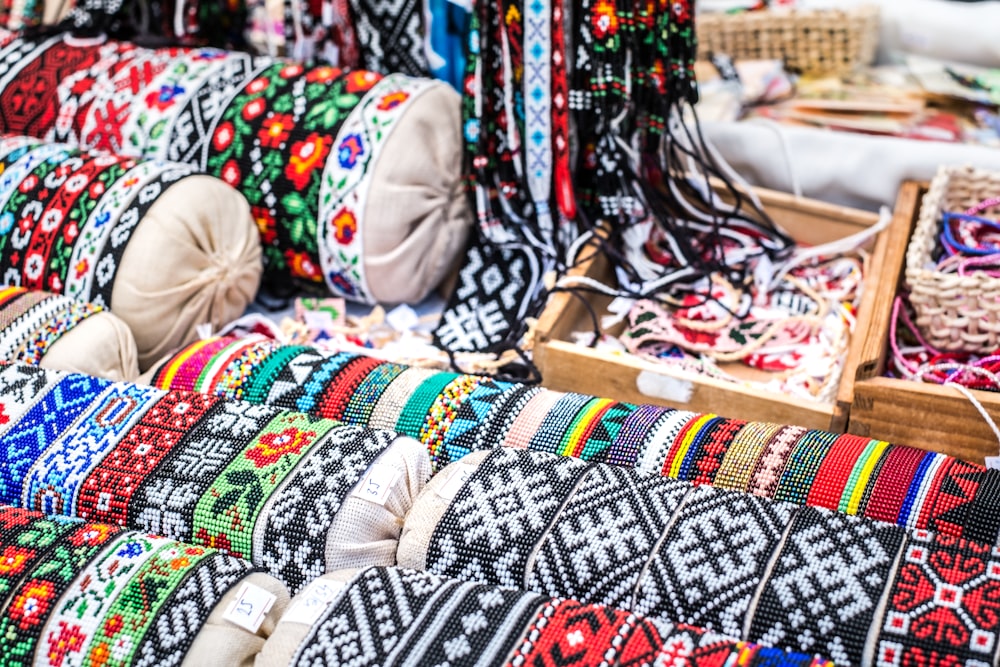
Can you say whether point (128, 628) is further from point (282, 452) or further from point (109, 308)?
point (109, 308)

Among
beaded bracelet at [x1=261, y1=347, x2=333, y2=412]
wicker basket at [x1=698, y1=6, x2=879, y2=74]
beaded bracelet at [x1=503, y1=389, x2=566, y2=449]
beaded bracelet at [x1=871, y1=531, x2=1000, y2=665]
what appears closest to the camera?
beaded bracelet at [x1=871, y1=531, x2=1000, y2=665]

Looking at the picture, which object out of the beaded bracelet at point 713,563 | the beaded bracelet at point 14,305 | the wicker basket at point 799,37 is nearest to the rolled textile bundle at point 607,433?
the beaded bracelet at point 713,563

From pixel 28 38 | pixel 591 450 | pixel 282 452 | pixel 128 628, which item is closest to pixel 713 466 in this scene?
pixel 591 450

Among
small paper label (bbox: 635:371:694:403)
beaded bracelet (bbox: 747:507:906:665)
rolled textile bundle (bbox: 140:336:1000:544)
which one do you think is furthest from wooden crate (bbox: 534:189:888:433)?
beaded bracelet (bbox: 747:507:906:665)

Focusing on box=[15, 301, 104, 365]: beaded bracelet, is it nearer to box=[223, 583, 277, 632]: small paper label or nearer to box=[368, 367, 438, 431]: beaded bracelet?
box=[368, 367, 438, 431]: beaded bracelet

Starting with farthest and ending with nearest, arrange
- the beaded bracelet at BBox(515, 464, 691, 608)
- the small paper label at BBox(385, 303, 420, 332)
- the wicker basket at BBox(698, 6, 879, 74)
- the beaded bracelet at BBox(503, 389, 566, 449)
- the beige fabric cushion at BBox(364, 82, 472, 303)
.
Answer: the wicker basket at BBox(698, 6, 879, 74) < the small paper label at BBox(385, 303, 420, 332) < the beige fabric cushion at BBox(364, 82, 472, 303) < the beaded bracelet at BBox(503, 389, 566, 449) < the beaded bracelet at BBox(515, 464, 691, 608)

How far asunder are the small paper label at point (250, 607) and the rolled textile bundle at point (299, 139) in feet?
2.62

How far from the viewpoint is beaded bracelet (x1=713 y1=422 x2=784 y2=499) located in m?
1.06

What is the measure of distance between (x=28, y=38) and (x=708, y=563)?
5.53 feet

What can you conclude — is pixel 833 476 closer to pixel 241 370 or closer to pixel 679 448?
pixel 679 448

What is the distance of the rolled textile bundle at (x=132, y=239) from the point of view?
4.85 feet

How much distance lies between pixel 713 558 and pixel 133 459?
615mm

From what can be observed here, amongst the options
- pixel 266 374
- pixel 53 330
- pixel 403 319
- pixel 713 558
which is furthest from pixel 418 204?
pixel 713 558

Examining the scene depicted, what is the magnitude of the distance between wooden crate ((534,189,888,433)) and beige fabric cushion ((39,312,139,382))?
22.8 inches
